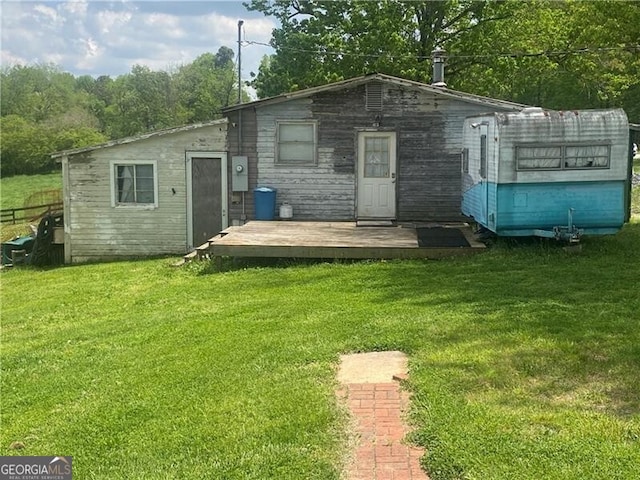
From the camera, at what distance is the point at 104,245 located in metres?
14.7

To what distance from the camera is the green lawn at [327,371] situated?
373cm

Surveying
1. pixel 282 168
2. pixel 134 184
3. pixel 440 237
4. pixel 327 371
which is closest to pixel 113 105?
pixel 134 184

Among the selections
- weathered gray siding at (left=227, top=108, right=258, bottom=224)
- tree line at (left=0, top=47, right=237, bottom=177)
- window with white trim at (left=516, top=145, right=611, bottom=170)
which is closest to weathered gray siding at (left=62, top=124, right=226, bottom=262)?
weathered gray siding at (left=227, top=108, right=258, bottom=224)

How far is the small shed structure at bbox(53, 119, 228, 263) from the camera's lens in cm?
1423

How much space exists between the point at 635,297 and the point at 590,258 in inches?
92.2

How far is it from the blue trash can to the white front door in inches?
70.0

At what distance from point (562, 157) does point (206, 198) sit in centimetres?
765

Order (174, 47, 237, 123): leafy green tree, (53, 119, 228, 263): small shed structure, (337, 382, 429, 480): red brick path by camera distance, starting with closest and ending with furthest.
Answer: (337, 382, 429, 480): red brick path, (53, 119, 228, 263): small shed structure, (174, 47, 237, 123): leafy green tree

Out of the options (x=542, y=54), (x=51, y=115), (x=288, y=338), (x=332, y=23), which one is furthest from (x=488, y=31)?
(x=51, y=115)

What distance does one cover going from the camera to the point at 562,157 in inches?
370

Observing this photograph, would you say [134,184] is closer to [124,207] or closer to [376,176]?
[124,207]

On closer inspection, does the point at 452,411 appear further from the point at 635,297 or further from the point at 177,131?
the point at 177,131

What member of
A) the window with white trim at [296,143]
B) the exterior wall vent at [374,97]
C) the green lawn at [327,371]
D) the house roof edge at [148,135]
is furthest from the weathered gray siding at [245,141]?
the green lawn at [327,371]

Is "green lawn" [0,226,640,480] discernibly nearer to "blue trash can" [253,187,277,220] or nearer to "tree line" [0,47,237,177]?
"blue trash can" [253,187,277,220]
